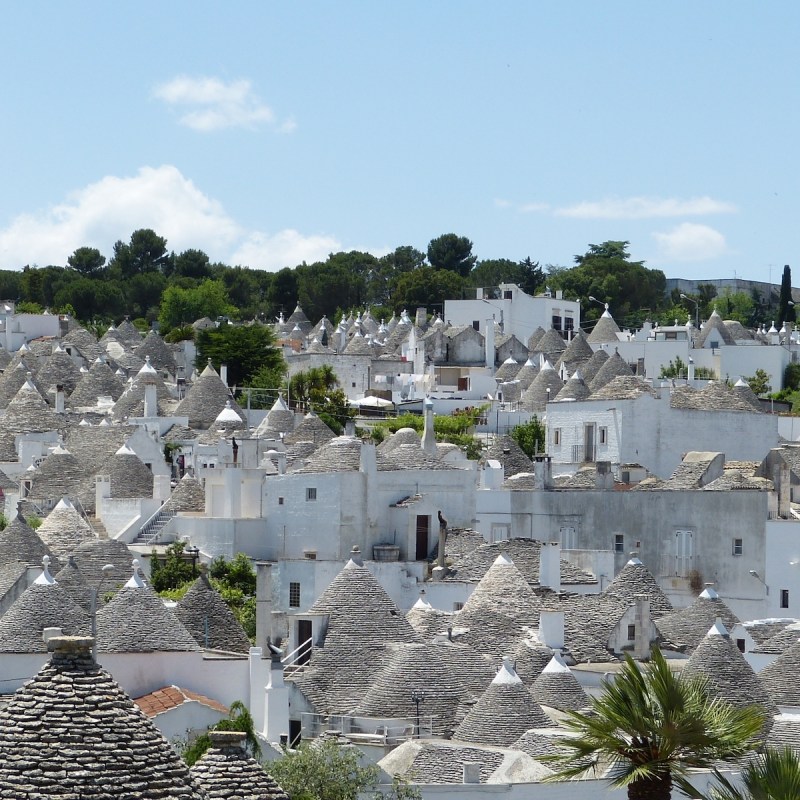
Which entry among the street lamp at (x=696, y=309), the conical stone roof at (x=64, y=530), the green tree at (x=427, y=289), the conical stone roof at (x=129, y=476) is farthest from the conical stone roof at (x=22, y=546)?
the green tree at (x=427, y=289)

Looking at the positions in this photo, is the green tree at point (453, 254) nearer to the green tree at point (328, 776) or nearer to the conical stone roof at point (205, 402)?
the conical stone roof at point (205, 402)

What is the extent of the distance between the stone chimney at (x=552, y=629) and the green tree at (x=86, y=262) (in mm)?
110645

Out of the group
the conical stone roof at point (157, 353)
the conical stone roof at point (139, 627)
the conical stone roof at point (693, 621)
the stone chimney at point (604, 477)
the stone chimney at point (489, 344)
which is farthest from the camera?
the conical stone roof at point (157, 353)

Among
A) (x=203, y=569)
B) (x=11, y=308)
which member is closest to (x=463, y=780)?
(x=203, y=569)

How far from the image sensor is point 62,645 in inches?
548

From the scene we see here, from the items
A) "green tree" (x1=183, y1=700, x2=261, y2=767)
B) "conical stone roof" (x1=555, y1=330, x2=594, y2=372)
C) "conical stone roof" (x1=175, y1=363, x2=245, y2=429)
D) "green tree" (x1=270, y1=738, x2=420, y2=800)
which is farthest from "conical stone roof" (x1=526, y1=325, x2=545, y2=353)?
"green tree" (x1=270, y1=738, x2=420, y2=800)

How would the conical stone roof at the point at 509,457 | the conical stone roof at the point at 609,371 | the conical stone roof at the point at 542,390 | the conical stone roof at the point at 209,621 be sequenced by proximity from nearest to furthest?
1. the conical stone roof at the point at 209,621
2. the conical stone roof at the point at 509,457
3. the conical stone roof at the point at 609,371
4. the conical stone roof at the point at 542,390

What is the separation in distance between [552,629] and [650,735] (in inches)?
899

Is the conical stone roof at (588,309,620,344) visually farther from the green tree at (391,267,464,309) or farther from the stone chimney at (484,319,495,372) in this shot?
the green tree at (391,267,464,309)

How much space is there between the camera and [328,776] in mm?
32000

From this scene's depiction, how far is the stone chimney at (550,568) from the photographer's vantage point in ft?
171

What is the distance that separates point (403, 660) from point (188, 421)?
35.7 m

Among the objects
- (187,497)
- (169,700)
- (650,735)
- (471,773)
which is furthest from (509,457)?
(650,735)

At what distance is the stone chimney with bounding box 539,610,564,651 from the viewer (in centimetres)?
4494
